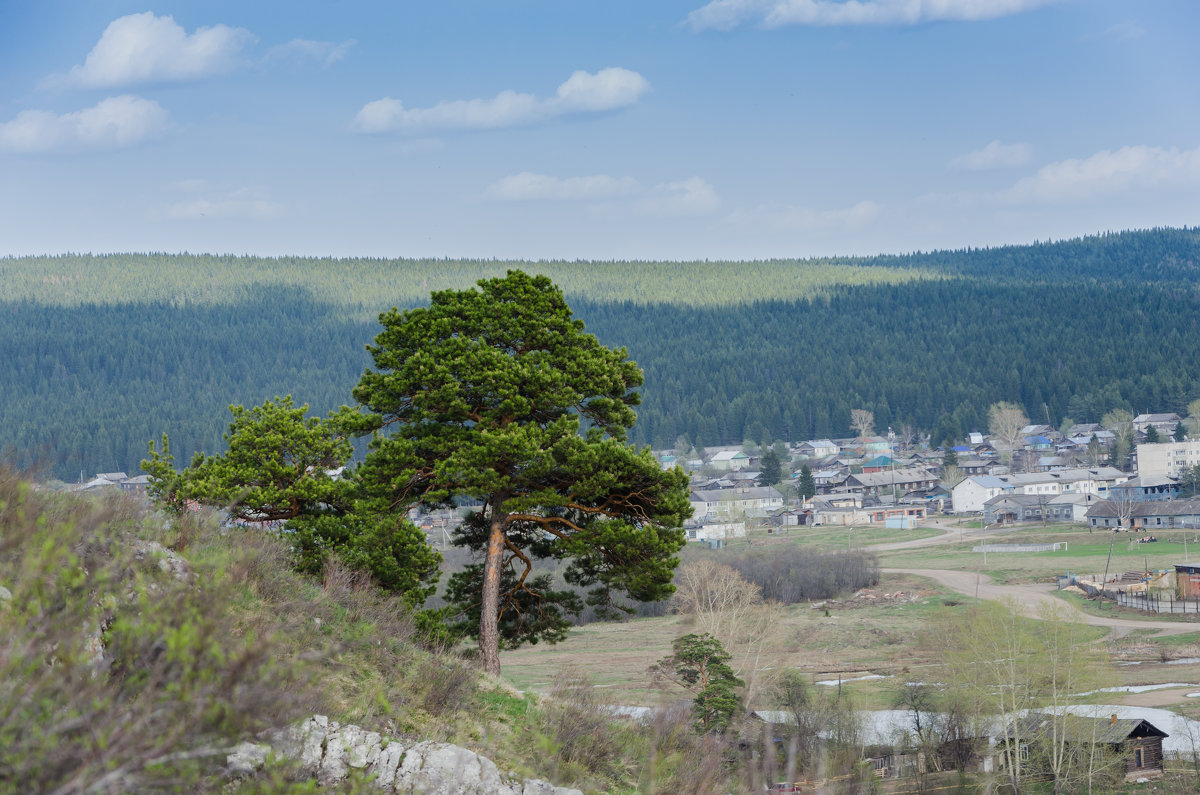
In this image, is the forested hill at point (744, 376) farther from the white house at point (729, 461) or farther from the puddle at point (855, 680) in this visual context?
the puddle at point (855, 680)

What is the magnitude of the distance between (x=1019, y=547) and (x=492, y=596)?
62.6 metres

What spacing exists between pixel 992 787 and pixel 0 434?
13444 cm

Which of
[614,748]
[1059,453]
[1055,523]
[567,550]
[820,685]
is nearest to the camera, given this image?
[614,748]

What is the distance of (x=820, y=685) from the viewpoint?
3716 cm

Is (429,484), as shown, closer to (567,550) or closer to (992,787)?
(567,550)

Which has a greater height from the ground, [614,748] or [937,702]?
[614,748]

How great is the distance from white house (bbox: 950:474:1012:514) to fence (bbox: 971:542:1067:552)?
2716 centimetres

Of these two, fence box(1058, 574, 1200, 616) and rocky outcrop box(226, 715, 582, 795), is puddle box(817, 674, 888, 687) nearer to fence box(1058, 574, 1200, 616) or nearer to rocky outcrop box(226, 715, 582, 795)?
fence box(1058, 574, 1200, 616)

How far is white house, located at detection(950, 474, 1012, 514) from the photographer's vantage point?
100 m

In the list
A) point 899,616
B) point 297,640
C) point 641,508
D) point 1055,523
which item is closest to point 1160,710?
point 899,616

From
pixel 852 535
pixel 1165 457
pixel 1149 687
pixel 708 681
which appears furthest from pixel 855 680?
pixel 1165 457

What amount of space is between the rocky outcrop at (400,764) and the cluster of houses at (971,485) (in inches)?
2329

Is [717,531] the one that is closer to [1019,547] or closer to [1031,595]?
[1019,547]

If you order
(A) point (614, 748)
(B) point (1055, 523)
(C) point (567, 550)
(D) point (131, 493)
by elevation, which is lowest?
(B) point (1055, 523)
